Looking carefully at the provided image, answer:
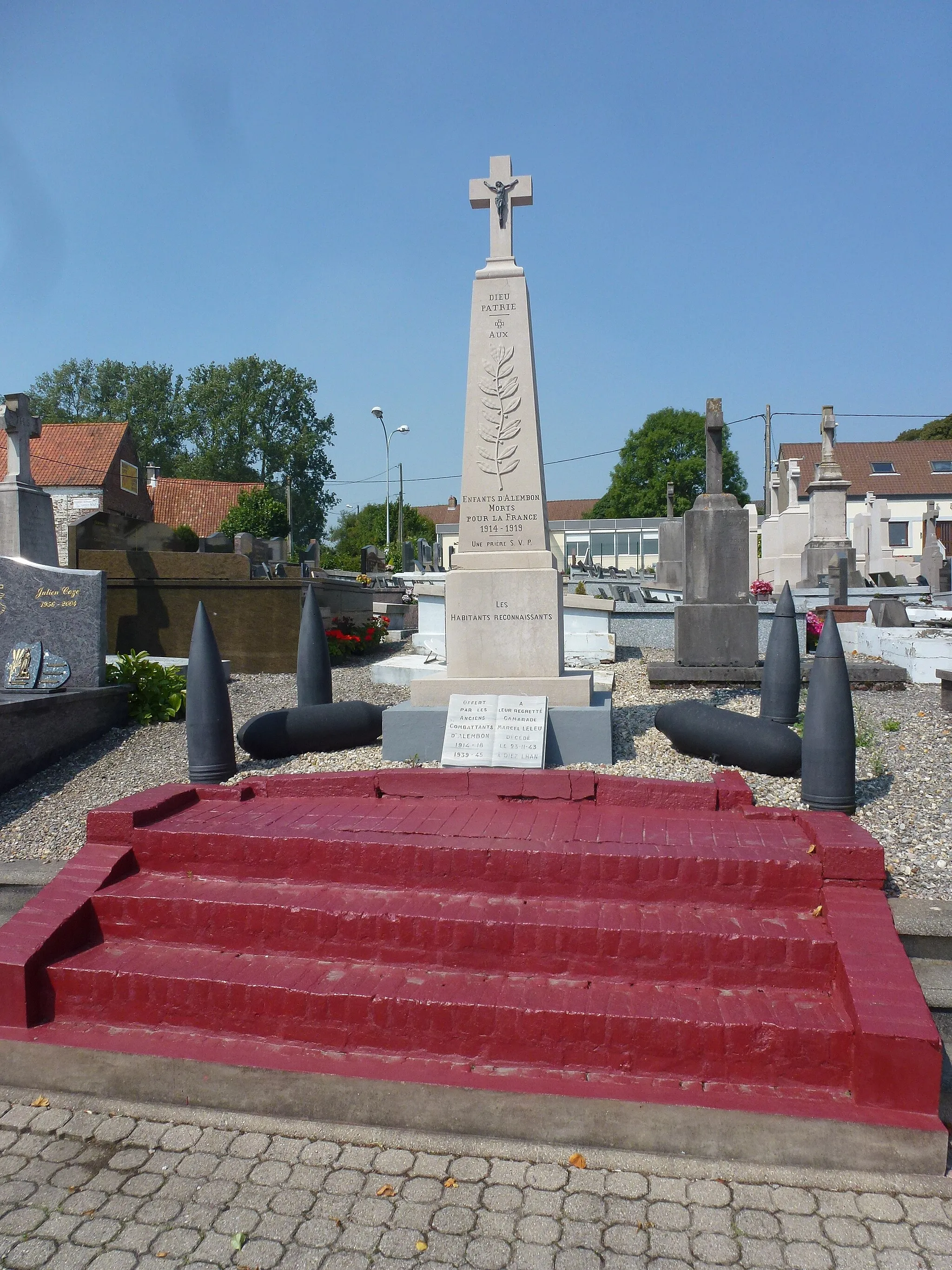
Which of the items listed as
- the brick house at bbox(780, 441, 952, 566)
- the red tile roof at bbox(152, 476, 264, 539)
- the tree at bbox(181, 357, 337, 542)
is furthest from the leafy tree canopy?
the brick house at bbox(780, 441, 952, 566)

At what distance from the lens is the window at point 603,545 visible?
5444 centimetres

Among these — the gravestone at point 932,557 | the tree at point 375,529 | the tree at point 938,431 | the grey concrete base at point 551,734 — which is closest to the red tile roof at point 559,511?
the tree at point 375,529

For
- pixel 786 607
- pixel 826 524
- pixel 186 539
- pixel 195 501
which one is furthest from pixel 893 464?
pixel 786 607

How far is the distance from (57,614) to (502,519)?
427 cm

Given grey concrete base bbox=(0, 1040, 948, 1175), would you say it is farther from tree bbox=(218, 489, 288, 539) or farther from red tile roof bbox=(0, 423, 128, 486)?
tree bbox=(218, 489, 288, 539)

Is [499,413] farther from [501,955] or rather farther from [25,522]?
[25,522]

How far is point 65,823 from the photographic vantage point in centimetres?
562

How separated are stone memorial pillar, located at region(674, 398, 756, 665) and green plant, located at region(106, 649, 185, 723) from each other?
555cm

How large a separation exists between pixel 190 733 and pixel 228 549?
13.4 m

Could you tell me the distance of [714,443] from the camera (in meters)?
11.8

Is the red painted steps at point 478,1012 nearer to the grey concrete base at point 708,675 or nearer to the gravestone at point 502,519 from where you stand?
the gravestone at point 502,519

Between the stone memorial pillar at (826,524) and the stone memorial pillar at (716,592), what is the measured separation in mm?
9665

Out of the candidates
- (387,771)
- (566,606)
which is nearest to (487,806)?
(387,771)

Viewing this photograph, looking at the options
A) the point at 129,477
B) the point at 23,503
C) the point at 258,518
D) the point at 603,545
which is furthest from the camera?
the point at 603,545
